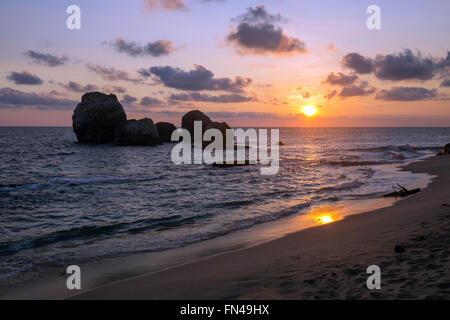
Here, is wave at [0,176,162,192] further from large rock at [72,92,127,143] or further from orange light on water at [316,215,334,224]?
large rock at [72,92,127,143]

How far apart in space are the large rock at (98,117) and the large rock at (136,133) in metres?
3.60

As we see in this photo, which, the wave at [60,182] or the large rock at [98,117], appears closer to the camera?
the wave at [60,182]

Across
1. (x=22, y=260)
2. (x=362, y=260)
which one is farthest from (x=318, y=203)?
(x=22, y=260)

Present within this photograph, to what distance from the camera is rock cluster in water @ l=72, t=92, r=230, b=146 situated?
6316cm

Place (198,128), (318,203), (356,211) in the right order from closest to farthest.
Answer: (356,211), (318,203), (198,128)

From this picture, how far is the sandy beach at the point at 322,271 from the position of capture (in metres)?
4.68

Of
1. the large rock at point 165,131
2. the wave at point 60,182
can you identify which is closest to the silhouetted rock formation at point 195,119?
the large rock at point 165,131

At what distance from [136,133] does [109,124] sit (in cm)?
807

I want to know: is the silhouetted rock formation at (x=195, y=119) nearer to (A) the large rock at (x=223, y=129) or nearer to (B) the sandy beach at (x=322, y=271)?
(A) the large rock at (x=223, y=129)

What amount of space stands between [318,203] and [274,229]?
5.32m

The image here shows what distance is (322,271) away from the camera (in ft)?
18.5

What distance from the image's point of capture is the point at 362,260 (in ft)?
19.7

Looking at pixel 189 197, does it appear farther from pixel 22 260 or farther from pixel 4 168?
pixel 4 168

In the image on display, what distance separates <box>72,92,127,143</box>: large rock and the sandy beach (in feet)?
208
